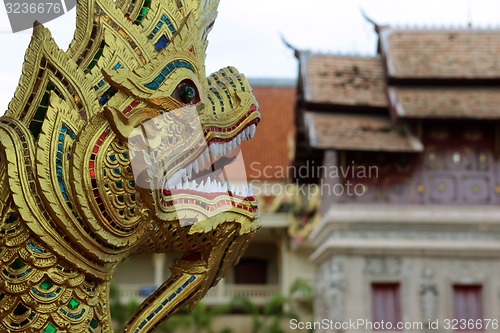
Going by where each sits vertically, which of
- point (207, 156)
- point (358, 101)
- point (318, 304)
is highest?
point (358, 101)

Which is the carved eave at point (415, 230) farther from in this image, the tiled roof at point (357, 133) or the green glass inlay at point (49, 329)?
the green glass inlay at point (49, 329)

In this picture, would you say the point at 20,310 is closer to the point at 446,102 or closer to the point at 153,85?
the point at 153,85

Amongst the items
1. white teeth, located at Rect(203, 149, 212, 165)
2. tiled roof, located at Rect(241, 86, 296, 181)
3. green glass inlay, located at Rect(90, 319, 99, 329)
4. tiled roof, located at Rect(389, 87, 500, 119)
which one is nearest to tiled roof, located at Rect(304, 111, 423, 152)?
tiled roof, located at Rect(389, 87, 500, 119)

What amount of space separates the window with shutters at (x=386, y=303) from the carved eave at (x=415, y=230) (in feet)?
1.50

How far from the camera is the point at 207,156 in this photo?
2533 millimetres

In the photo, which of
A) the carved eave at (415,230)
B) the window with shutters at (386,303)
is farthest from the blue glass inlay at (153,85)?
the window with shutters at (386,303)

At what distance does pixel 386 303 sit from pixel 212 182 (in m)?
10.3

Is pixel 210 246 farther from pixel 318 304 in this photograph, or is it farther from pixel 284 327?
pixel 284 327

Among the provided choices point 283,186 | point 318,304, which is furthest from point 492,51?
point 283,186

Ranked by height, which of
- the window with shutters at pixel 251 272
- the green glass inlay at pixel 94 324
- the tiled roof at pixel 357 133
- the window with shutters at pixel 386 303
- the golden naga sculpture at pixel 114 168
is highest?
the window with shutters at pixel 251 272

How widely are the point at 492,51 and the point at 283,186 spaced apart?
616 centimetres

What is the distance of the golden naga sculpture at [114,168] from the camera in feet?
7.36

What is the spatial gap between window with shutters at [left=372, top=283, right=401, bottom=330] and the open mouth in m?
10.1

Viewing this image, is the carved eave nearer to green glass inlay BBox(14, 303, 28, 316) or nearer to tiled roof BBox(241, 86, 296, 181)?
tiled roof BBox(241, 86, 296, 181)
